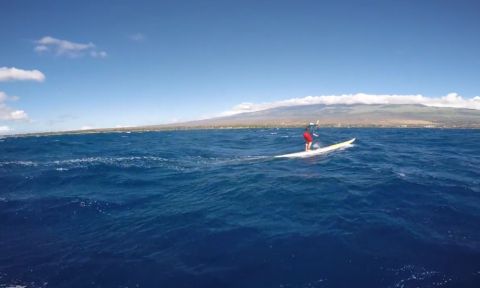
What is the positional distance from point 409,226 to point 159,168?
22.5 metres

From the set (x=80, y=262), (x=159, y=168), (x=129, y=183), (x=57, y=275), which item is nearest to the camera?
(x=57, y=275)

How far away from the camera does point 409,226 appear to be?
13.4 metres

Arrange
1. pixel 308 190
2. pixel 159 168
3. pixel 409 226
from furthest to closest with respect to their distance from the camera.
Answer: pixel 159 168
pixel 308 190
pixel 409 226

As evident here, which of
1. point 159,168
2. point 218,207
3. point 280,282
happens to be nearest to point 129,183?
point 159,168

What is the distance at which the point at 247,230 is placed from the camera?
13625 millimetres

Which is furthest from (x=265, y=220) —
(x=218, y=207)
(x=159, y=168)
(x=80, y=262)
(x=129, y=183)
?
(x=159, y=168)

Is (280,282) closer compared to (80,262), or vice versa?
(280,282)

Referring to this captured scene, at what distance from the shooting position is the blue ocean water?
1023 cm

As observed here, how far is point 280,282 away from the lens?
9.72m

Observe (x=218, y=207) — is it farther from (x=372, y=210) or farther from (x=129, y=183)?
(x=129, y=183)

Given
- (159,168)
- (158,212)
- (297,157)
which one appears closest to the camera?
(158,212)

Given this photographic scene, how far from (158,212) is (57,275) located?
250 inches

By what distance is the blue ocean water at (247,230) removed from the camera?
1023cm

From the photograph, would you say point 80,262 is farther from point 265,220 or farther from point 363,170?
point 363,170
